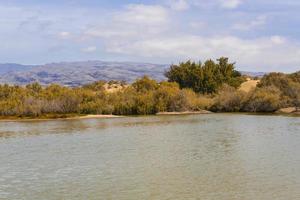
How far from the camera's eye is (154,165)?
27391 mm

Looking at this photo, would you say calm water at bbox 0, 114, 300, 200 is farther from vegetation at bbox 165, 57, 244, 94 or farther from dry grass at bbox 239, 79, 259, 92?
dry grass at bbox 239, 79, 259, 92

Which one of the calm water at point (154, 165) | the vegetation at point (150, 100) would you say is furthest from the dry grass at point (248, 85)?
the calm water at point (154, 165)

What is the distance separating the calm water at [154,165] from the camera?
20.9 m

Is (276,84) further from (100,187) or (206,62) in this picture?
(100,187)

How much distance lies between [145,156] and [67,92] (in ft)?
181

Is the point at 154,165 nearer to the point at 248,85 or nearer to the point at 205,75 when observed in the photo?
the point at 205,75

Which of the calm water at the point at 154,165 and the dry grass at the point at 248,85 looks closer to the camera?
the calm water at the point at 154,165

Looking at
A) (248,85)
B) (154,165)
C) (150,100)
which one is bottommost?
(154,165)

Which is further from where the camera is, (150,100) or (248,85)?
(248,85)

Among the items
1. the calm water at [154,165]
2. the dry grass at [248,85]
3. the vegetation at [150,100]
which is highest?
the dry grass at [248,85]

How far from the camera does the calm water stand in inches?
823

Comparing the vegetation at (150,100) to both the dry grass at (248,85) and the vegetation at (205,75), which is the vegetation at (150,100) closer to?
the vegetation at (205,75)

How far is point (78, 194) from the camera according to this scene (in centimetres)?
2083

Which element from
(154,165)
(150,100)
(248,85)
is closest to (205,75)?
(248,85)
